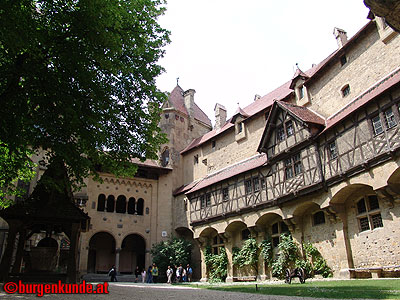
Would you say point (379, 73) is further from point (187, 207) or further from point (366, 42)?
point (187, 207)

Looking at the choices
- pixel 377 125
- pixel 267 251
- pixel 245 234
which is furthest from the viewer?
pixel 245 234

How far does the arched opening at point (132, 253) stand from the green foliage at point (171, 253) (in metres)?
3.40

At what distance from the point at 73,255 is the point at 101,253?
2121 centimetres

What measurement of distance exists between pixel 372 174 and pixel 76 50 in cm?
1295

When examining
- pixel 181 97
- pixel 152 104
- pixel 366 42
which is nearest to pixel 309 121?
pixel 366 42

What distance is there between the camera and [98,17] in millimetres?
9422

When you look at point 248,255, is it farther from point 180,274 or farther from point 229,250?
point 180,274

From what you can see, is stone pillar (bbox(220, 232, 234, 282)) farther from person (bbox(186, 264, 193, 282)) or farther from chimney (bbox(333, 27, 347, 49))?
chimney (bbox(333, 27, 347, 49))

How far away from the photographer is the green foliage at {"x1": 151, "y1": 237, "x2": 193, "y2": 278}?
92.4ft

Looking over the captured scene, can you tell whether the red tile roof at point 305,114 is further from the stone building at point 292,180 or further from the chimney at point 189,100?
the chimney at point 189,100

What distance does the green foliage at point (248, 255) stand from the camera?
2295 cm

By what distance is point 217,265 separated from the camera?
86.2 ft

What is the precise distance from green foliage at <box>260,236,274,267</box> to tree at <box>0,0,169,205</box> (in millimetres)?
13464

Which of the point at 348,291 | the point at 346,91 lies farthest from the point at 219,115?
the point at 348,291
